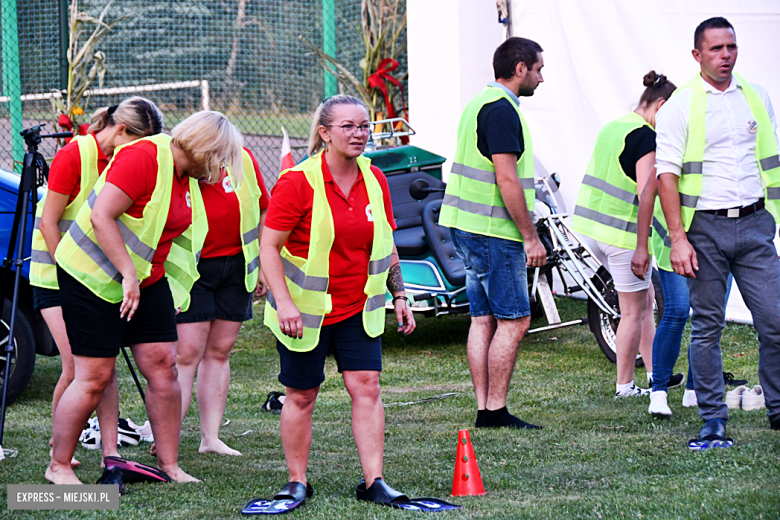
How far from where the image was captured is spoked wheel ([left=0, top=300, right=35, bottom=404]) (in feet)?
19.3

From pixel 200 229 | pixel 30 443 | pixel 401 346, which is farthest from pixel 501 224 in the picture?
pixel 401 346

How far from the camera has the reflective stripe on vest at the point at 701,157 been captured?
4.32 m

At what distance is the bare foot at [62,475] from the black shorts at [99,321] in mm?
515

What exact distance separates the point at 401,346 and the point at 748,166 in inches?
164

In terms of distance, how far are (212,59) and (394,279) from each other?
8381 mm

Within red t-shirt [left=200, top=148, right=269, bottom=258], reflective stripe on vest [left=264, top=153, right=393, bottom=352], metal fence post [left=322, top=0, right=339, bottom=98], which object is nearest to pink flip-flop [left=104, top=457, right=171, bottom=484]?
reflective stripe on vest [left=264, top=153, right=393, bottom=352]

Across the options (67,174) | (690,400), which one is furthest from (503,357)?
(67,174)

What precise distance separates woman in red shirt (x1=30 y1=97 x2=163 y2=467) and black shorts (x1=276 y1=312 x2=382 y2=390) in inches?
40.8

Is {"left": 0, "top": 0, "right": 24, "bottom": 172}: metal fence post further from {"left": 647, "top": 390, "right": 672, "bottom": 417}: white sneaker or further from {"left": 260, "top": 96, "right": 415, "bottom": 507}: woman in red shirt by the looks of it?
{"left": 647, "top": 390, "right": 672, "bottom": 417}: white sneaker

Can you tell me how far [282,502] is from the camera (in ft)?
11.8

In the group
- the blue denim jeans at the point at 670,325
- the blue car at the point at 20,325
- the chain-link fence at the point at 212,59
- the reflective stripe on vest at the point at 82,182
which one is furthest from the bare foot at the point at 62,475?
the chain-link fence at the point at 212,59

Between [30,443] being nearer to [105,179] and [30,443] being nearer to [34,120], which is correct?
[105,179]

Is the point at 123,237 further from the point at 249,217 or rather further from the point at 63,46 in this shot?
the point at 63,46

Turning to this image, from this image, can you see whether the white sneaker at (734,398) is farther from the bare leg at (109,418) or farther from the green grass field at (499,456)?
the bare leg at (109,418)
